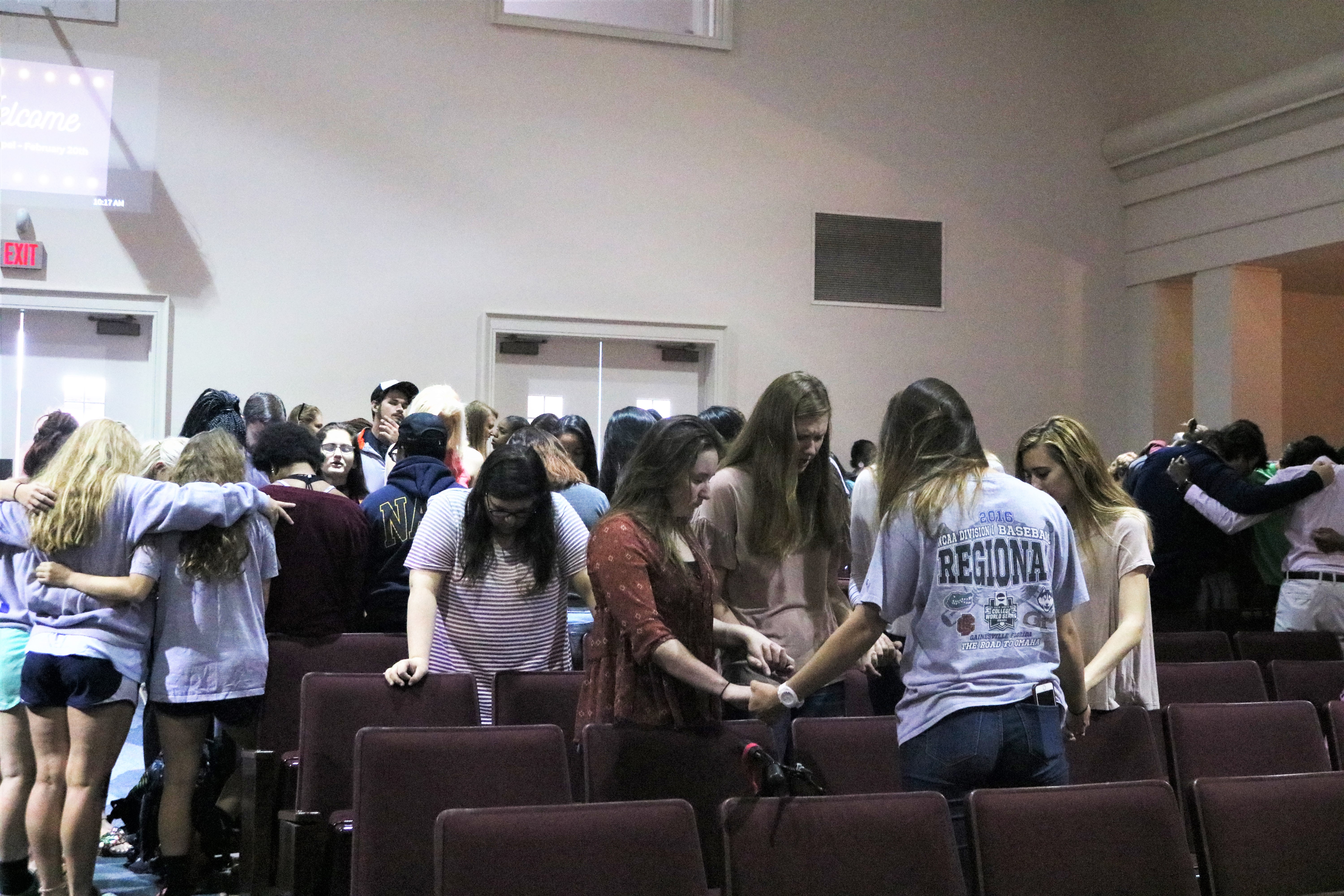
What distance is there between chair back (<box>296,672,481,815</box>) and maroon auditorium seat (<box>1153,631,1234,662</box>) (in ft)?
8.73

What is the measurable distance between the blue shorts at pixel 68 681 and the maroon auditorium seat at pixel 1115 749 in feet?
8.52

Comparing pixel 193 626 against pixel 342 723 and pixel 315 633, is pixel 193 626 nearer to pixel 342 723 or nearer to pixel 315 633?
pixel 315 633

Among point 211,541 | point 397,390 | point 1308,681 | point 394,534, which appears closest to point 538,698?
point 394,534

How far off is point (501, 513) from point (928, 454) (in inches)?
49.3

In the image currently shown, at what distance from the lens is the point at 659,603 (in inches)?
108

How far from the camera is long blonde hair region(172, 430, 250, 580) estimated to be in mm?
3824

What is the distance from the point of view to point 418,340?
8.38 m

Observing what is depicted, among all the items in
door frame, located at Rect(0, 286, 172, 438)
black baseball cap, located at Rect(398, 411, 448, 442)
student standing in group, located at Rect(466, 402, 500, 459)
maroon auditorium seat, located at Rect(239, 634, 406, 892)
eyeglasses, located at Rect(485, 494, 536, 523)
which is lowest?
maroon auditorium seat, located at Rect(239, 634, 406, 892)

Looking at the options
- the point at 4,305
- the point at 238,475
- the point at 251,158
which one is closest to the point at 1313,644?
the point at 238,475

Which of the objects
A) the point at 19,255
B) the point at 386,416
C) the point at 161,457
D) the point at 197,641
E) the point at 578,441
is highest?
the point at 19,255

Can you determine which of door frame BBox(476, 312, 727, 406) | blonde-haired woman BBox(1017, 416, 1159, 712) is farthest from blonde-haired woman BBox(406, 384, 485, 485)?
door frame BBox(476, 312, 727, 406)

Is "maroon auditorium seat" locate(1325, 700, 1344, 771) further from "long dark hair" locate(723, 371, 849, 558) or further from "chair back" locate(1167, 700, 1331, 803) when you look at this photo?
"long dark hair" locate(723, 371, 849, 558)

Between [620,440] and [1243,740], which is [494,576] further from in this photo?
[1243,740]

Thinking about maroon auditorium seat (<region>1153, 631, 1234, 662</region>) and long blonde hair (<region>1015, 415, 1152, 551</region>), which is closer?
long blonde hair (<region>1015, 415, 1152, 551</region>)
